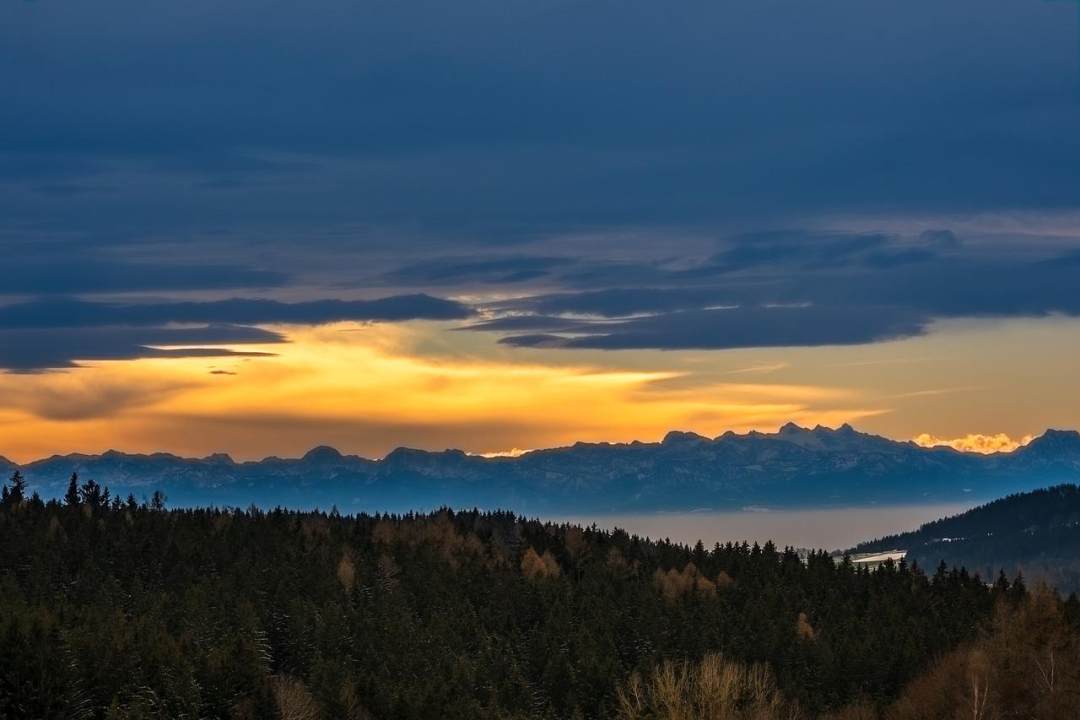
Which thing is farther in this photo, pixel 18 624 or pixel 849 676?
pixel 849 676

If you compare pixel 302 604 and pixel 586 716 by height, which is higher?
pixel 302 604

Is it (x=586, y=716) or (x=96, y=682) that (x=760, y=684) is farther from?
(x=96, y=682)

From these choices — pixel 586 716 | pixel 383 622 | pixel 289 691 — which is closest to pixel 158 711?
pixel 289 691

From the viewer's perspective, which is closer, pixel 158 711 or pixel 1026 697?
pixel 158 711

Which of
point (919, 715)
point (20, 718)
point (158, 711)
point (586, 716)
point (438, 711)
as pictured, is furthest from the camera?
point (586, 716)

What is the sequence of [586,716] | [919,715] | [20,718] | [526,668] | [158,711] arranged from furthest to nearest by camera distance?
1. [526,668]
2. [586,716]
3. [919,715]
4. [158,711]
5. [20,718]

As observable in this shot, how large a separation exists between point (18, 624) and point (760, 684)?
79.3 m

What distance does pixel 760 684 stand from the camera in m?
162

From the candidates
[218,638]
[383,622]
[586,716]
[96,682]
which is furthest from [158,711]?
[383,622]

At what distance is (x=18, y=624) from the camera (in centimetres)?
12506

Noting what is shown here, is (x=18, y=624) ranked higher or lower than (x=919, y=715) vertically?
higher

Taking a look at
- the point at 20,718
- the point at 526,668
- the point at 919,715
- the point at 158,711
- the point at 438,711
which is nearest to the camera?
the point at 20,718

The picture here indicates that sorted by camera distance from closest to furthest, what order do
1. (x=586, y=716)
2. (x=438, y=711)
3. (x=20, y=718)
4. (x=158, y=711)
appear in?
(x=20, y=718) < (x=158, y=711) < (x=438, y=711) < (x=586, y=716)

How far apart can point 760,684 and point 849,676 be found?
3363cm
